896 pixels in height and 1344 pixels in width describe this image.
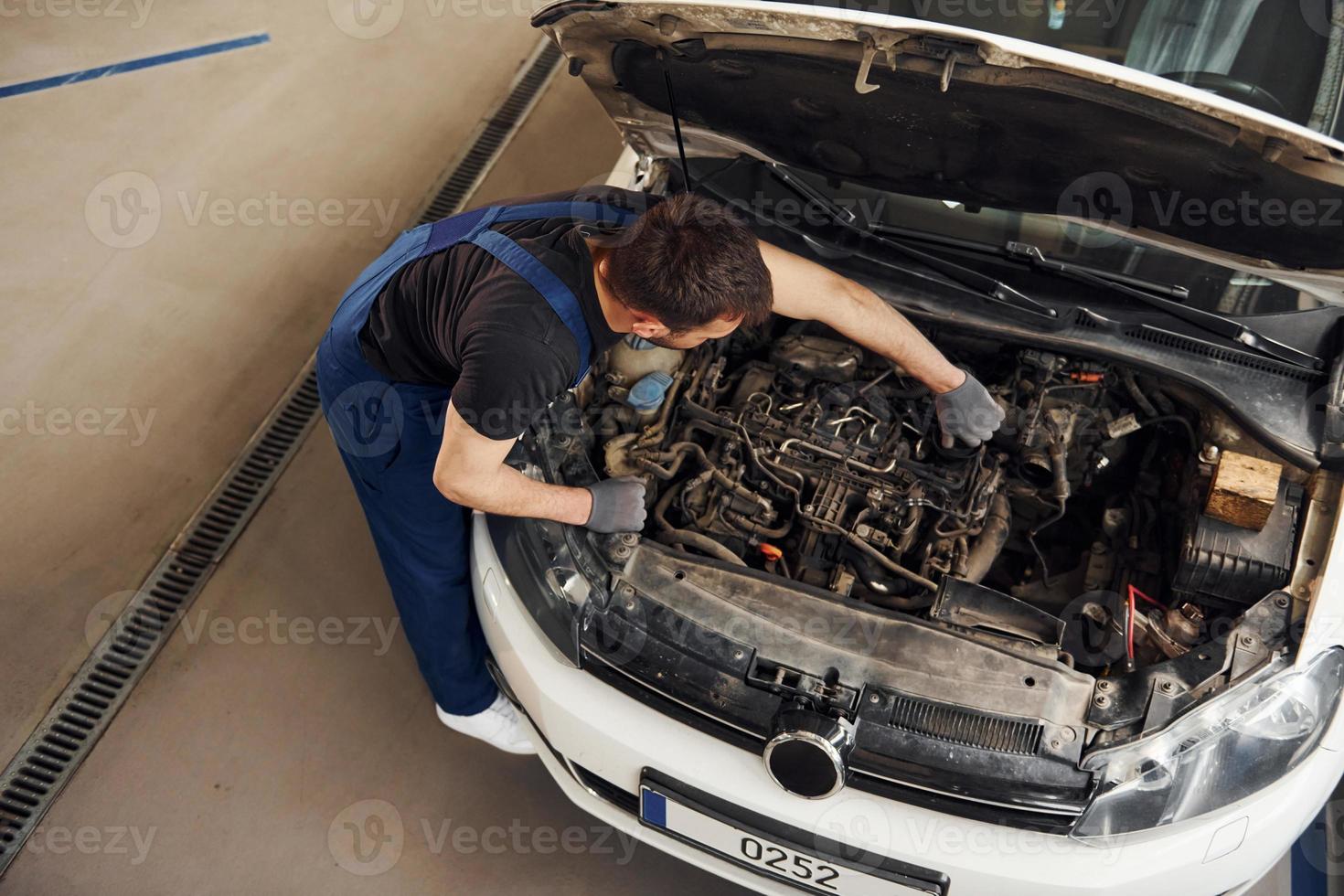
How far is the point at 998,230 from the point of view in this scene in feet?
8.54

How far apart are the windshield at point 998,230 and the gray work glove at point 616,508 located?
749 millimetres

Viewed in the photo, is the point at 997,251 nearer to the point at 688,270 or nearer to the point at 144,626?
the point at 688,270

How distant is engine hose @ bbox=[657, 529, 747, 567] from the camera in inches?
96.2

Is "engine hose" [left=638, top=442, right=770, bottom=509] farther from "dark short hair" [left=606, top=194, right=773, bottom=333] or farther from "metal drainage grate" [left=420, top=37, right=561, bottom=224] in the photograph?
"metal drainage grate" [left=420, top=37, right=561, bottom=224]

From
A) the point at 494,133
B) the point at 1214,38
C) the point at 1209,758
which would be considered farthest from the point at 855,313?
the point at 494,133

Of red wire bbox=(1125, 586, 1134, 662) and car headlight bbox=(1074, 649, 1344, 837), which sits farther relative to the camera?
red wire bbox=(1125, 586, 1134, 662)

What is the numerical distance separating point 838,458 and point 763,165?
2.47 ft

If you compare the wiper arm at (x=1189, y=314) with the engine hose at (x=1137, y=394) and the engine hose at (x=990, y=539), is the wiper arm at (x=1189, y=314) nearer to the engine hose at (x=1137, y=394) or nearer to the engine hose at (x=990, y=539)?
the engine hose at (x=1137, y=394)

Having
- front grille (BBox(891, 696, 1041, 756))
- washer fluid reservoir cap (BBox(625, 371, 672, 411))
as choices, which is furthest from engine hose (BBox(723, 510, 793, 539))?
front grille (BBox(891, 696, 1041, 756))

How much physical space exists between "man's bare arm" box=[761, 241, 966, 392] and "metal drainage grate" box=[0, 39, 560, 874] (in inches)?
74.6

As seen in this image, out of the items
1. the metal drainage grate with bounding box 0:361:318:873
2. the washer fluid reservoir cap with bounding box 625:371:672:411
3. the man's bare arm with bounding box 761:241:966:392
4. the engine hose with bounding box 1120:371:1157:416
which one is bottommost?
the metal drainage grate with bounding box 0:361:318:873

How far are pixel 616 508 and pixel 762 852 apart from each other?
0.75 meters

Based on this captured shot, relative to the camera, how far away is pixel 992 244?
8.41ft

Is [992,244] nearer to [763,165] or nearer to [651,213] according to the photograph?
[763,165]
